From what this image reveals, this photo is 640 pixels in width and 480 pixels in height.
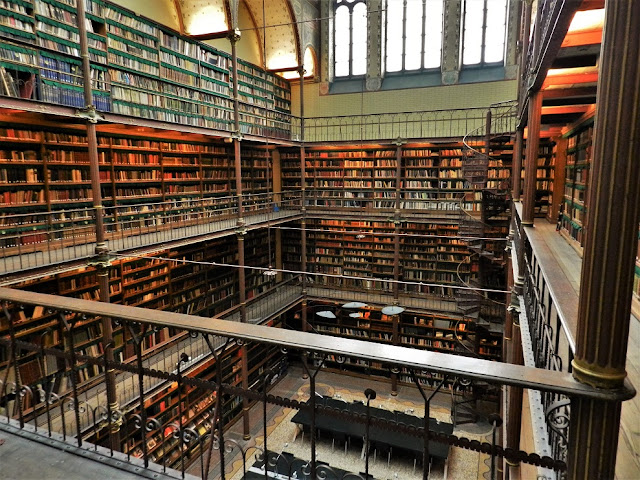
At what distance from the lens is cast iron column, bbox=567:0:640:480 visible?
2.65 ft

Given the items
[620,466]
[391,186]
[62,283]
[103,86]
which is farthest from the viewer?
[391,186]

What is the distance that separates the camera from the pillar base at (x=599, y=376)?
86 centimetres

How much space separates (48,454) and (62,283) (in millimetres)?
4503

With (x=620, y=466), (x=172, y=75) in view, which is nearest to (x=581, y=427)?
(x=620, y=466)

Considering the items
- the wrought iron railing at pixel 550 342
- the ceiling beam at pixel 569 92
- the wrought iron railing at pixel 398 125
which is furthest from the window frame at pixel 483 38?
the wrought iron railing at pixel 550 342

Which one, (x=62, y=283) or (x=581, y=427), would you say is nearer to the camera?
(x=581, y=427)

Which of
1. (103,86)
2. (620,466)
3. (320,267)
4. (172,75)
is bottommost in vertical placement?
(320,267)

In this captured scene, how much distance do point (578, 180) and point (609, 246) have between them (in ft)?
15.1

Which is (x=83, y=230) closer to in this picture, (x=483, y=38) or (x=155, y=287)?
(x=155, y=287)

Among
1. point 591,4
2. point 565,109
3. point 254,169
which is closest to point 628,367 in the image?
point 591,4

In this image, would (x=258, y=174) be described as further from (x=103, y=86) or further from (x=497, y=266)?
(x=497, y=266)

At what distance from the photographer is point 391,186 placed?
9492 millimetres

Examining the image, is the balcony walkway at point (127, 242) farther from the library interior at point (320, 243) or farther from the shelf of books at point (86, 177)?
the shelf of books at point (86, 177)

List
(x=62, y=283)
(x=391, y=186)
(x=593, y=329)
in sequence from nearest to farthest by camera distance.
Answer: (x=593, y=329) < (x=62, y=283) < (x=391, y=186)
